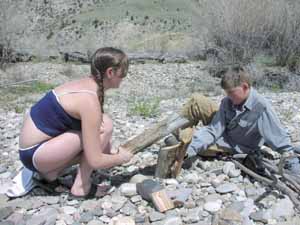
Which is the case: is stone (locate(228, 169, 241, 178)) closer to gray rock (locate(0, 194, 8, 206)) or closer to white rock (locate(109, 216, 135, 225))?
white rock (locate(109, 216, 135, 225))

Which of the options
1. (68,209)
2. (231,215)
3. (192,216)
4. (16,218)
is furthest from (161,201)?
(16,218)

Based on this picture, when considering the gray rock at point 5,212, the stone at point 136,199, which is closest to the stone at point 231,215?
the stone at point 136,199

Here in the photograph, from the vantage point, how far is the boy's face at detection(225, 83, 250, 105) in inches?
140

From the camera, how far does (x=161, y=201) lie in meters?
3.17

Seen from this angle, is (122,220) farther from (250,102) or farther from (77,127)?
(250,102)

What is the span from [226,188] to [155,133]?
0.78 meters

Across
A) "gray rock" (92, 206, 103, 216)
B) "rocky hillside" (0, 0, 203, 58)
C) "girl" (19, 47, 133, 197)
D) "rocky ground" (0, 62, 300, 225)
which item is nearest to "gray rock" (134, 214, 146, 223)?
"rocky ground" (0, 62, 300, 225)

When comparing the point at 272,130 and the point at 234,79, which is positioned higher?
the point at 234,79

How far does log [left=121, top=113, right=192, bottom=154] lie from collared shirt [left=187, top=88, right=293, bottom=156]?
0.19 m

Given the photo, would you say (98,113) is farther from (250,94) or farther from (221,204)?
(250,94)

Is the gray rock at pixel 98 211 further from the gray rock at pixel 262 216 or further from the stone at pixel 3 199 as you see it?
the gray rock at pixel 262 216

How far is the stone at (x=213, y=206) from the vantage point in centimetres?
315

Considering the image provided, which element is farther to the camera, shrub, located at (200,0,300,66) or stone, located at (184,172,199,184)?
shrub, located at (200,0,300,66)

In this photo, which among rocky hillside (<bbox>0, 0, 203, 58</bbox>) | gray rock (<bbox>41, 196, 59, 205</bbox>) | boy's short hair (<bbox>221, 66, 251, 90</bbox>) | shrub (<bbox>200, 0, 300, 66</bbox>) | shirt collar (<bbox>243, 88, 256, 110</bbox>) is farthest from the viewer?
rocky hillside (<bbox>0, 0, 203, 58</bbox>)
